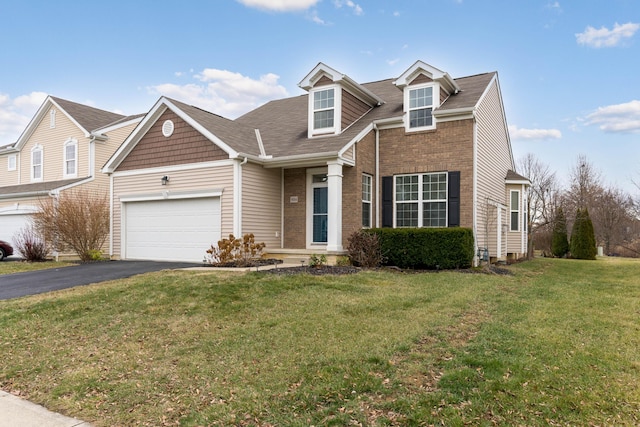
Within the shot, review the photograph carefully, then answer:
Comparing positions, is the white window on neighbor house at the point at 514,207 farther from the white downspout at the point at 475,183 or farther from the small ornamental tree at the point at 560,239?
the small ornamental tree at the point at 560,239

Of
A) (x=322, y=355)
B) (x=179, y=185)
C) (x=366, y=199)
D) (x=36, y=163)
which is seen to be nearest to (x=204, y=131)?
(x=179, y=185)

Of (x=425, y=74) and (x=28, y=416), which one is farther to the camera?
(x=425, y=74)

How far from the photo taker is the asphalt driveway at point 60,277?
9.61 m

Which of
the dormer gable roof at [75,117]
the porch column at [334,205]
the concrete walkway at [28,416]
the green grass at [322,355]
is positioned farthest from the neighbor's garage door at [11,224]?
the concrete walkway at [28,416]

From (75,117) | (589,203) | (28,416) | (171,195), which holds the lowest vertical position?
(28,416)

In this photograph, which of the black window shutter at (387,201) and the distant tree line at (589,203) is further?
the distant tree line at (589,203)

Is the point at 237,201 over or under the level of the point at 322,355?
over

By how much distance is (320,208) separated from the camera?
14398 millimetres

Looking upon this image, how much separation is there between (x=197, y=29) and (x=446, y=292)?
12.9m

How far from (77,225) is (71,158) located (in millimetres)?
7439

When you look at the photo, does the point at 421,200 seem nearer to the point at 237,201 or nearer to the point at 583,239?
the point at 237,201

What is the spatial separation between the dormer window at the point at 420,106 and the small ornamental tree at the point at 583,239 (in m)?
14.7

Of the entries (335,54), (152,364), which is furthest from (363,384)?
(335,54)

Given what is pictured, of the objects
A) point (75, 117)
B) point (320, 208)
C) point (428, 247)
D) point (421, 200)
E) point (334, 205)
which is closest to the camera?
point (428, 247)
